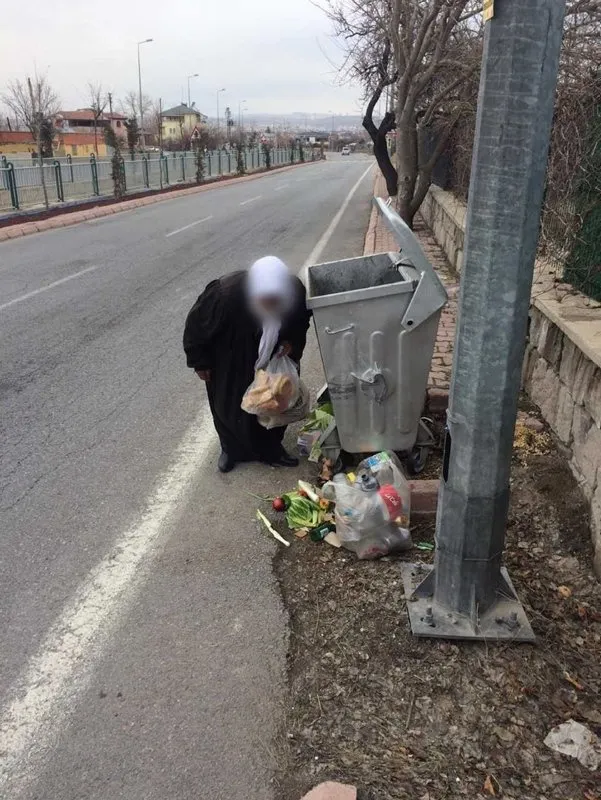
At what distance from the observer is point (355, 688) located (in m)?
2.59

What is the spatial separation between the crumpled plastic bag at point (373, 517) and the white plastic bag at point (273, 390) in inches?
32.8

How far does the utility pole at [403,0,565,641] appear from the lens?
215cm

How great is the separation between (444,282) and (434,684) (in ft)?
22.4

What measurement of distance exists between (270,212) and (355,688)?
17940 mm

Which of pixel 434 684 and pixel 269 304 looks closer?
pixel 434 684

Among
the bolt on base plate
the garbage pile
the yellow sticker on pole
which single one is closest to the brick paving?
the garbage pile

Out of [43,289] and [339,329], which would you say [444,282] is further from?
[43,289]

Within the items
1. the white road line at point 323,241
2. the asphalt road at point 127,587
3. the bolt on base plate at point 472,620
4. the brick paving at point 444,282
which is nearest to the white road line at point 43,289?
the asphalt road at point 127,587

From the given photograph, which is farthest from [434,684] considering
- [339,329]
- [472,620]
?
[339,329]

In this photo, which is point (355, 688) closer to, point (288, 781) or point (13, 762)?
point (288, 781)

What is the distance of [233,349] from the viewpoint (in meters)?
4.19

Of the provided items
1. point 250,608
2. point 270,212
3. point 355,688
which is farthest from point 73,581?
point 270,212

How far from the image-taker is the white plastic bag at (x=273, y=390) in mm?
4121

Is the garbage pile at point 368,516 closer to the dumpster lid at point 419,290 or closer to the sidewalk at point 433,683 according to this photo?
the sidewalk at point 433,683
